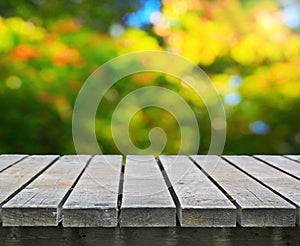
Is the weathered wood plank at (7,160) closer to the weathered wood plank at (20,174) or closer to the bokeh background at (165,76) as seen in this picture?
the weathered wood plank at (20,174)

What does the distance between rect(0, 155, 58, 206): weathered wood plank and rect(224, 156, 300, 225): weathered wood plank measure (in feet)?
2.02

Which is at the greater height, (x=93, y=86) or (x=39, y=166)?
(x=93, y=86)

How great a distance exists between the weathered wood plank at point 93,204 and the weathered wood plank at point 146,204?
0.08 ft

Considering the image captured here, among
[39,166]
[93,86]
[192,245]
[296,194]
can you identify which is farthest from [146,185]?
[93,86]

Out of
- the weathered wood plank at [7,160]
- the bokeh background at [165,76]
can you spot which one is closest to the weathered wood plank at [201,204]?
the weathered wood plank at [7,160]

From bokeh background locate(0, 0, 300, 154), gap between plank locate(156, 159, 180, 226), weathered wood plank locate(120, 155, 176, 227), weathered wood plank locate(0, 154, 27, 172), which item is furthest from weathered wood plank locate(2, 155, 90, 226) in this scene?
bokeh background locate(0, 0, 300, 154)

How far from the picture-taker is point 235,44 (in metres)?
3.60

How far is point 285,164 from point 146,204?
0.90 metres

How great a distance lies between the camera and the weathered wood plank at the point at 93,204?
1.10 m

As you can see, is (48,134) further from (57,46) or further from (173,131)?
(173,131)

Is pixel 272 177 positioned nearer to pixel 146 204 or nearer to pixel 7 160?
pixel 146 204

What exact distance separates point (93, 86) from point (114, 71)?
0.56 feet

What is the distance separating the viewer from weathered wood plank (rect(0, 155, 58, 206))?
1.30 meters

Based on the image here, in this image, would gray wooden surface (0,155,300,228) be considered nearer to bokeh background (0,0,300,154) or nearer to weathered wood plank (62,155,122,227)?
weathered wood plank (62,155,122,227)
